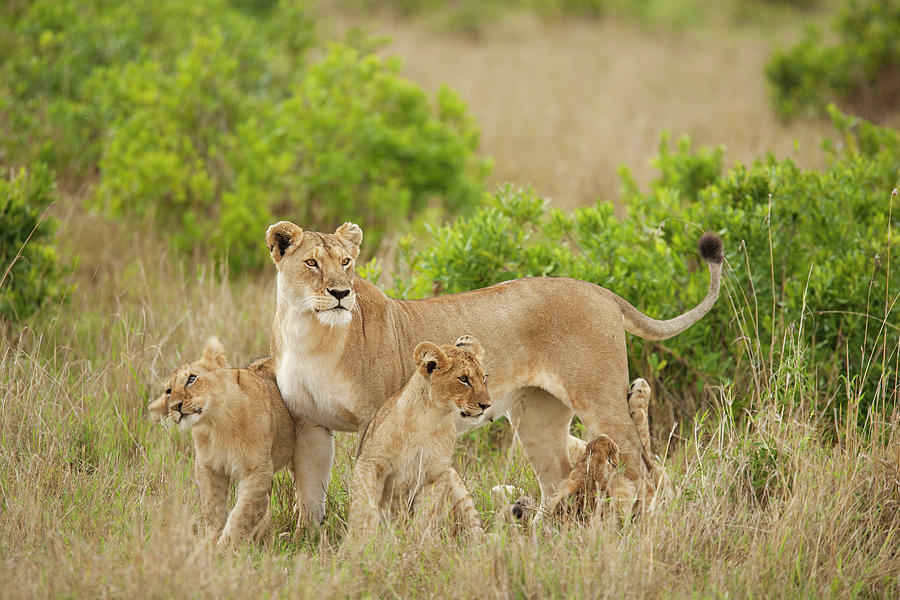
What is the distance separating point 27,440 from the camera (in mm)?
4973

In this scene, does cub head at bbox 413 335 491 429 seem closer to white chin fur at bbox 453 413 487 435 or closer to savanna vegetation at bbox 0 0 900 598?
white chin fur at bbox 453 413 487 435

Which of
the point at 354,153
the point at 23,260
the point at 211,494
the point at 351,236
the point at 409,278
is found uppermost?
the point at 351,236

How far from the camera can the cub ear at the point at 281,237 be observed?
453cm

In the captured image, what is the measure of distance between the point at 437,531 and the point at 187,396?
4.04 ft

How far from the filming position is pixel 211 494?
183 inches

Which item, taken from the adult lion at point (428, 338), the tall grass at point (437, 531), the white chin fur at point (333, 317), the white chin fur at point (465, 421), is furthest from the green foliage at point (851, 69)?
the white chin fur at point (333, 317)

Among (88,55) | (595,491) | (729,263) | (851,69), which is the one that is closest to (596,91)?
(851,69)

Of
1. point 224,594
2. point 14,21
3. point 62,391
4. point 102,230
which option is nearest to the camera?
point 224,594

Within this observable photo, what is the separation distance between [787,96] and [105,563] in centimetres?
1319

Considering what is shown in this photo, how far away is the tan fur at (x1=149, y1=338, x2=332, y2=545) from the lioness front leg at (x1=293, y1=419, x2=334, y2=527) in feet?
0.52

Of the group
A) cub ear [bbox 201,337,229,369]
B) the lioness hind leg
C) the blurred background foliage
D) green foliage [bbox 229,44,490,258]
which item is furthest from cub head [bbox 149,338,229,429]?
green foliage [bbox 229,44,490,258]

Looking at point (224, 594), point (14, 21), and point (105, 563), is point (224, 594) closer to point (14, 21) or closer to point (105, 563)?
point (105, 563)

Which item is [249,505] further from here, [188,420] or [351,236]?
[351,236]

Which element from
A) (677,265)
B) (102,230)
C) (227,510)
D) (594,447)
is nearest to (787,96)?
(677,265)
